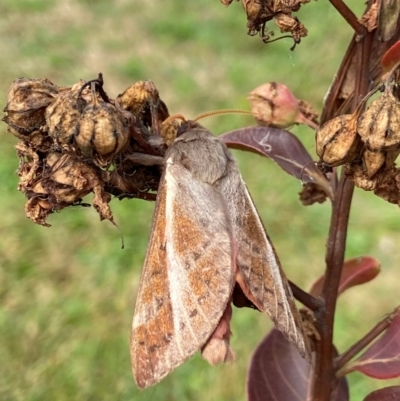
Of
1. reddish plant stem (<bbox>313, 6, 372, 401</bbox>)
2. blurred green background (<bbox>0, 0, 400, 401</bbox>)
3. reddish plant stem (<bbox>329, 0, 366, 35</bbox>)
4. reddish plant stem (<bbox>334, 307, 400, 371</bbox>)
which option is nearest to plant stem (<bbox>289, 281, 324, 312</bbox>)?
reddish plant stem (<bbox>313, 6, 372, 401</bbox>)

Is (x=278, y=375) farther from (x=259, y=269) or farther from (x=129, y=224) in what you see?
(x=129, y=224)

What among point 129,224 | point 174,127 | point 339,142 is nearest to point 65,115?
point 174,127

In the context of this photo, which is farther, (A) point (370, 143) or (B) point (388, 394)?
(B) point (388, 394)

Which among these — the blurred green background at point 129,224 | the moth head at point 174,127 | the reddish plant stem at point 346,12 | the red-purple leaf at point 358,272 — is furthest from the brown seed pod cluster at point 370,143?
the blurred green background at point 129,224

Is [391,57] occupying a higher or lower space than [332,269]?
higher

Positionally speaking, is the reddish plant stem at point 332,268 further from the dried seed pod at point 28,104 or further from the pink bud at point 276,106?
the dried seed pod at point 28,104

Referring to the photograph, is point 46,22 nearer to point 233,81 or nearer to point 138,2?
point 138,2
